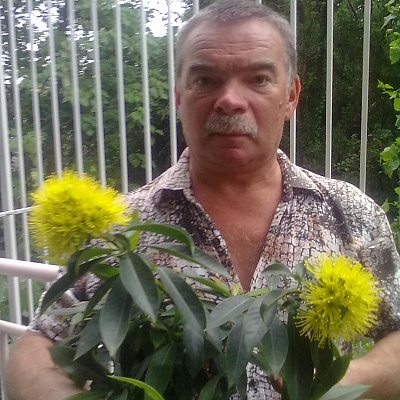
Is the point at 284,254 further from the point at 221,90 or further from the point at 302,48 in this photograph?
the point at 302,48

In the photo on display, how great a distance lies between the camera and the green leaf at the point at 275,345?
518 millimetres

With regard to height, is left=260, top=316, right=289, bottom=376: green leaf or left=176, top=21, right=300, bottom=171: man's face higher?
left=176, top=21, right=300, bottom=171: man's face

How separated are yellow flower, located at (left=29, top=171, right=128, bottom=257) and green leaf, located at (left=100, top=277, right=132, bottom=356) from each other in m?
0.07

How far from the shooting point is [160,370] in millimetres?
573

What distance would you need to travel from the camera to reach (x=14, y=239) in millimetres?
2084

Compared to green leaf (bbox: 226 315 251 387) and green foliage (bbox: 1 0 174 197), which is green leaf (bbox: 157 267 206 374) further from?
green foliage (bbox: 1 0 174 197)

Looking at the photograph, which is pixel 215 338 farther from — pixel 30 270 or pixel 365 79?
pixel 365 79

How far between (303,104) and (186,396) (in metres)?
1.84

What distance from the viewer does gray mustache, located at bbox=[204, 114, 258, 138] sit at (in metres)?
1.06

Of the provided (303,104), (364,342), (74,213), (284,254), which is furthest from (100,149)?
(74,213)

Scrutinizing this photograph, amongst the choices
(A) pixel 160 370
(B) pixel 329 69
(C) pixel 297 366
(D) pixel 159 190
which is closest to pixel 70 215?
(A) pixel 160 370

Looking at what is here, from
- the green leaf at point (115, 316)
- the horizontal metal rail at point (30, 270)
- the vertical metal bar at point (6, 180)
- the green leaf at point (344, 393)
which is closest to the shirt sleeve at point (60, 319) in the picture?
the horizontal metal rail at point (30, 270)

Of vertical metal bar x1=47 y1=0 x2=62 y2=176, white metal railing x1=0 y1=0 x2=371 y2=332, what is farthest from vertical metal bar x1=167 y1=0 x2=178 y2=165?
vertical metal bar x1=47 y1=0 x2=62 y2=176

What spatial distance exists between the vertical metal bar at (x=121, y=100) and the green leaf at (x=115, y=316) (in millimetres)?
1425
